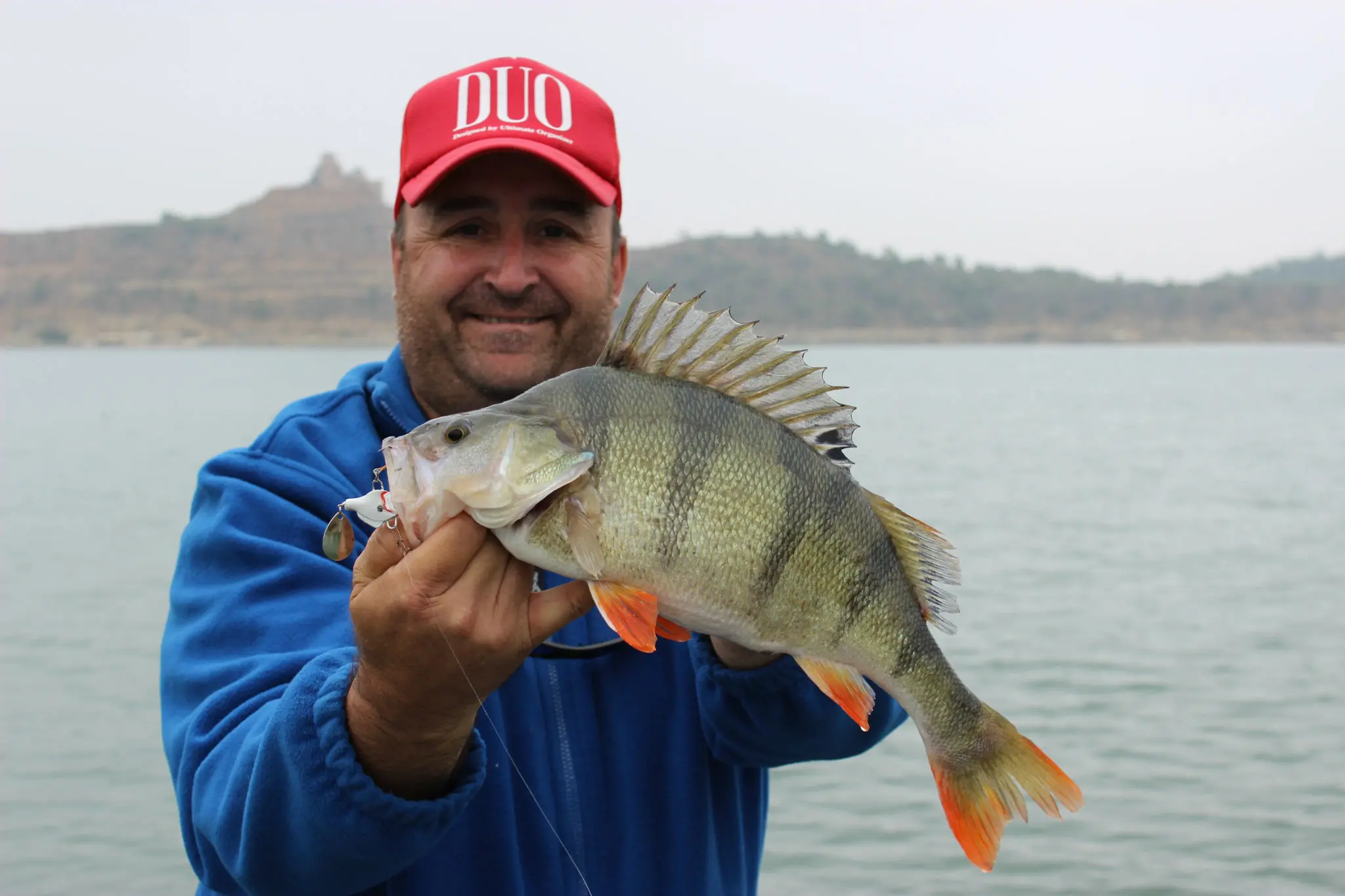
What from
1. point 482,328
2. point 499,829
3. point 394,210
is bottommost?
point 499,829

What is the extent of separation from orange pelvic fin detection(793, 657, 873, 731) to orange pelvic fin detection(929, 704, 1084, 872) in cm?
26

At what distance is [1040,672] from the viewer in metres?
11.8

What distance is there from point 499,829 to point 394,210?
1759mm

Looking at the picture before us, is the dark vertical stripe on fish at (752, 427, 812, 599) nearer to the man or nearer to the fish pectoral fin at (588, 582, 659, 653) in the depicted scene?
the fish pectoral fin at (588, 582, 659, 653)

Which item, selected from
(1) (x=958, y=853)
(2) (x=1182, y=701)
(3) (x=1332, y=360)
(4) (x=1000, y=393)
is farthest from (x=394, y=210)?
(3) (x=1332, y=360)

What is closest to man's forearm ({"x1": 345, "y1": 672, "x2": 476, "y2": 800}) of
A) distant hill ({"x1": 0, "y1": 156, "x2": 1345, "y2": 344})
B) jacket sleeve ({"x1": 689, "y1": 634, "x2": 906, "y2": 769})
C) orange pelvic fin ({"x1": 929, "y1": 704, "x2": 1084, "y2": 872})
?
jacket sleeve ({"x1": 689, "y1": 634, "x2": 906, "y2": 769})

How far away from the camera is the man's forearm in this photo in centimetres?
192

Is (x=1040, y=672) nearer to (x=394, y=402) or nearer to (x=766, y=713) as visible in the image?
(x=766, y=713)

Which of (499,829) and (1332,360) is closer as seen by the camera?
(499,829)

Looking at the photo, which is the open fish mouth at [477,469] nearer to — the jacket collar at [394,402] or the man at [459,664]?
the man at [459,664]

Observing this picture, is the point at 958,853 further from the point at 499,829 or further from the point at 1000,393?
the point at 1000,393

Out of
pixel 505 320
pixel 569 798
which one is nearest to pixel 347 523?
pixel 569 798

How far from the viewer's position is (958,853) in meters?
7.98

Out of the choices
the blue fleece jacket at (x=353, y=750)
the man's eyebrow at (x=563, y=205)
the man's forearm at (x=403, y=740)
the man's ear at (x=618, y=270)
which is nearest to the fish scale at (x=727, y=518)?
the man's forearm at (x=403, y=740)
